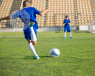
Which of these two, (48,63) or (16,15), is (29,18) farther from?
(48,63)

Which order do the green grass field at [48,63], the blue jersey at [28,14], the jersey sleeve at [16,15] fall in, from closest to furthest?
the green grass field at [48,63], the jersey sleeve at [16,15], the blue jersey at [28,14]

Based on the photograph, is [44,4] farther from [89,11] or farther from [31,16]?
[31,16]

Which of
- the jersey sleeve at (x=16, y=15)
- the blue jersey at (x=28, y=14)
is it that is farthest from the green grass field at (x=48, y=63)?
the jersey sleeve at (x=16, y=15)

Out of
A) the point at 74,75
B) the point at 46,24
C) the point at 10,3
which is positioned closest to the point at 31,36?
the point at 74,75

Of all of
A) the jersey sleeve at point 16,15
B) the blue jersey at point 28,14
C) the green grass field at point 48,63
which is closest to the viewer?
the green grass field at point 48,63

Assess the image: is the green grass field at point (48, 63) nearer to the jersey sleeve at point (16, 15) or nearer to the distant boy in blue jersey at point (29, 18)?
the distant boy in blue jersey at point (29, 18)

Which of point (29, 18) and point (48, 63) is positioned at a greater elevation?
point (29, 18)

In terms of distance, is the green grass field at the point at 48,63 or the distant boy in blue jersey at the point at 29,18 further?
the distant boy in blue jersey at the point at 29,18

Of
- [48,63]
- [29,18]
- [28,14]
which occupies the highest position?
[28,14]

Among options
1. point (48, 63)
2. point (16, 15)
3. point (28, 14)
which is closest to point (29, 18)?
point (28, 14)

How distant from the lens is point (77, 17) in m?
28.6

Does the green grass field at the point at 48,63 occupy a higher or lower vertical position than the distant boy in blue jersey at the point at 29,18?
lower

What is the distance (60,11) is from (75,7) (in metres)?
3.40

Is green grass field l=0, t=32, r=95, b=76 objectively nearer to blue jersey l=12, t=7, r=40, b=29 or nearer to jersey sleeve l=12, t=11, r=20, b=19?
blue jersey l=12, t=7, r=40, b=29
